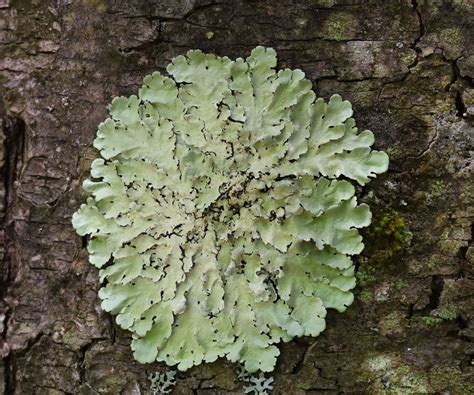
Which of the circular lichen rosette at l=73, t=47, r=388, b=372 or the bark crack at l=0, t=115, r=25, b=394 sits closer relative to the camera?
the circular lichen rosette at l=73, t=47, r=388, b=372

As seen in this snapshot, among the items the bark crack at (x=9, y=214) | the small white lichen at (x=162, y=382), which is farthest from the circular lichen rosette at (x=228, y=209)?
the bark crack at (x=9, y=214)

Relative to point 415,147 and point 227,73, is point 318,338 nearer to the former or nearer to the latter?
point 415,147

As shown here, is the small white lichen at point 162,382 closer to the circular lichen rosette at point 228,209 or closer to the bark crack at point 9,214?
the circular lichen rosette at point 228,209

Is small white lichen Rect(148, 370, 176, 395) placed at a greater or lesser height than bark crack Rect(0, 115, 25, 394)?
lesser

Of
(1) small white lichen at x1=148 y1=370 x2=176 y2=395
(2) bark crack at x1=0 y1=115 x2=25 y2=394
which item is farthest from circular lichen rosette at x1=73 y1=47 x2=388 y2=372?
(2) bark crack at x1=0 y1=115 x2=25 y2=394

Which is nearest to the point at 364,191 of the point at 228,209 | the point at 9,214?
the point at 228,209

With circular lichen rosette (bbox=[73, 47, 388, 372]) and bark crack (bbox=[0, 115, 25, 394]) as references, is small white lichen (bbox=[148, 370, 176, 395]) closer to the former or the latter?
circular lichen rosette (bbox=[73, 47, 388, 372])
